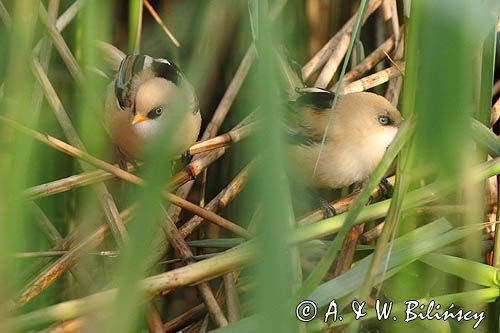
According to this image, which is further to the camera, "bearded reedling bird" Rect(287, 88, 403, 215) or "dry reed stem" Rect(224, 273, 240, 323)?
"bearded reedling bird" Rect(287, 88, 403, 215)

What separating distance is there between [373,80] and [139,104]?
2.26 feet

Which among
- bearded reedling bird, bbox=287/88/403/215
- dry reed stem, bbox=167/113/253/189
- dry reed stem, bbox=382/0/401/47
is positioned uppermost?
dry reed stem, bbox=382/0/401/47

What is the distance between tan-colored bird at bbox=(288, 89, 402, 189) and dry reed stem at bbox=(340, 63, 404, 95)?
9 centimetres

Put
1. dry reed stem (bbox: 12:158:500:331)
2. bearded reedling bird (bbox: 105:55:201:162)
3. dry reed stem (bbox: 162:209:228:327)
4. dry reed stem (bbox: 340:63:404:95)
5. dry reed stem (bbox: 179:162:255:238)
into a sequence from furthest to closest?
1. dry reed stem (bbox: 340:63:404:95)
2. bearded reedling bird (bbox: 105:55:201:162)
3. dry reed stem (bbox: 179:162:255:238)
4. dry reed stem (bbox: 162:209:228:327)
5. dry reed stem (bbox: 12:158:500:331)

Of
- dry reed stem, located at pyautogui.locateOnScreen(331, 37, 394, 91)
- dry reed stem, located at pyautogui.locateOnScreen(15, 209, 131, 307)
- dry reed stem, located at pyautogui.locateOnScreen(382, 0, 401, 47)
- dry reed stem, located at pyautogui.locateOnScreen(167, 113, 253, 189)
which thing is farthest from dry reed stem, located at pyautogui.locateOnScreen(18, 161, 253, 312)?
dry reed stem, located at pyautogui.locateOnScreen(382, 0, 401, 47)

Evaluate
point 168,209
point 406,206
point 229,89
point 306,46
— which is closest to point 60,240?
point 168,209

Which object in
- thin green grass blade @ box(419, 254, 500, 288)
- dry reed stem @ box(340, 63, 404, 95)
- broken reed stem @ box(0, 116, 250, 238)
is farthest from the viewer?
dry reed stem @ box(340, 63, 404, 95)

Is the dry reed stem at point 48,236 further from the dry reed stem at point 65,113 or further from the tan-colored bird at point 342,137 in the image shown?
the tan-colored bird at point 342,137

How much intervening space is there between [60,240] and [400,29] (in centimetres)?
119

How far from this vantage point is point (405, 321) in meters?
1.53

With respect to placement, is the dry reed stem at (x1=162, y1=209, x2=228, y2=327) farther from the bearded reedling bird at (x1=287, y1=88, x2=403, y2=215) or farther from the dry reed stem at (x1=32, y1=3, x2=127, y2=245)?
the bearded reedling bird at (x1=287, y1=88, x2=403, y2=215)

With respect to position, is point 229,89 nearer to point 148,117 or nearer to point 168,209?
point 148,117

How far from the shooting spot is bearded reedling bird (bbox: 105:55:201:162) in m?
2.18

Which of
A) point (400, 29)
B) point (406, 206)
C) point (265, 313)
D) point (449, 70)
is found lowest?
point (265, 313)
